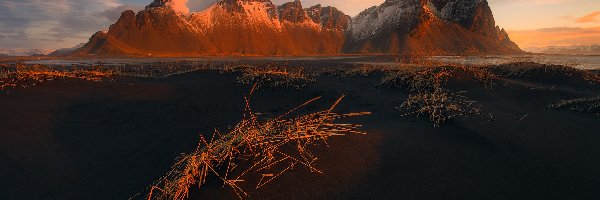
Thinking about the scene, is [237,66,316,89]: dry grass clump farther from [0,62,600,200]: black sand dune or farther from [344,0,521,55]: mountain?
[344,0,521,55]: mountain

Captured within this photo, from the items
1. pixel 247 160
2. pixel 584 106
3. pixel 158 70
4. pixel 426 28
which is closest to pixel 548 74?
pixel 584 106

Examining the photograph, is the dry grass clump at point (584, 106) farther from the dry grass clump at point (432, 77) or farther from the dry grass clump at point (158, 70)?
the dry grass clump at point (158, 70)

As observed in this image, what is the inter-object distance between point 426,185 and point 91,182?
2782 mm

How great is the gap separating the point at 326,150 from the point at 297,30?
17391cm

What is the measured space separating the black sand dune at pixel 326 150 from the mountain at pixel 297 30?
4651 inches

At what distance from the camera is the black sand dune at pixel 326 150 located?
9.28 feet

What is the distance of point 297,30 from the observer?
174 metres

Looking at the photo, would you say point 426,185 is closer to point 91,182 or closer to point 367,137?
point 367,137

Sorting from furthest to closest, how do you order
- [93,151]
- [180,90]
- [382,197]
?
[180,90]
[93,151]
[382,197]

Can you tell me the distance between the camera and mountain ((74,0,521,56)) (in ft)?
438

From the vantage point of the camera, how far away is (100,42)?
125312mm

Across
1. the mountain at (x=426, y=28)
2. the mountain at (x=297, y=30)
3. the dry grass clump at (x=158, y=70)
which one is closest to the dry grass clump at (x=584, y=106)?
the dry grass clump at (x=158, y=70)

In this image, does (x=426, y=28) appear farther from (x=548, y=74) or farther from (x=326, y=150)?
(x=326, y=150)

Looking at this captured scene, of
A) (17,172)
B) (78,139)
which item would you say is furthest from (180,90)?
(17,172)
